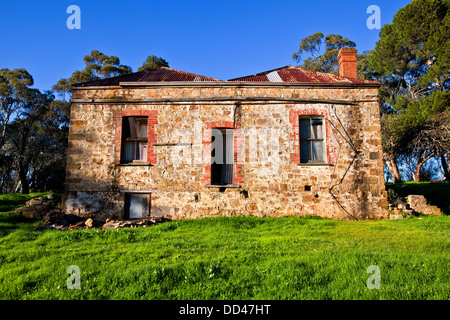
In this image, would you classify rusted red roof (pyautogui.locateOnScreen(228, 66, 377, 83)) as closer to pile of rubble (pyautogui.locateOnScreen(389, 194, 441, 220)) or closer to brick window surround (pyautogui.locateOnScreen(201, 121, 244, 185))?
brick window surround (pyautogui.locateOnScreen(201, 121, 244, 185))

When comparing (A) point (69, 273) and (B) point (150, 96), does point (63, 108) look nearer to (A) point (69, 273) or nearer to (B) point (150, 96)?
(B) point (150, 96)

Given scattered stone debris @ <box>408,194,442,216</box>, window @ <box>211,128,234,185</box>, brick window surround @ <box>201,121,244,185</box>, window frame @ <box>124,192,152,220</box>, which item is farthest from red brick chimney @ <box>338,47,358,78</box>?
window frame @ <box>124,192,152,220</box>

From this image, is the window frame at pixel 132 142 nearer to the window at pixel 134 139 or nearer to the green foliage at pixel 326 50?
the window at pixel 134 139

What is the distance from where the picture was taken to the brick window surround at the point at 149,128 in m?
11.7

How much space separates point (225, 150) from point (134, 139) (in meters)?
3.79

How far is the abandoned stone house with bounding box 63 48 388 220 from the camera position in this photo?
11.5 metres

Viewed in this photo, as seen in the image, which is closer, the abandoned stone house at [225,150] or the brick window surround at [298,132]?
the abandoned stone house at [225,150]

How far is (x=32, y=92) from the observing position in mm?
29188

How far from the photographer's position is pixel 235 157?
11680mm

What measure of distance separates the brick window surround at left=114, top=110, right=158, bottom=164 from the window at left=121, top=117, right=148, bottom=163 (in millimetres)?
214

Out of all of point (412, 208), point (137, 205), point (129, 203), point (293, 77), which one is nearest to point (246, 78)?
point (293, 77)

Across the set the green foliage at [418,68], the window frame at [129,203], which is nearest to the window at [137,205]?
the window frame at [129,203]

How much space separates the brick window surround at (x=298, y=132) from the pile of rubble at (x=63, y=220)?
5.80m
